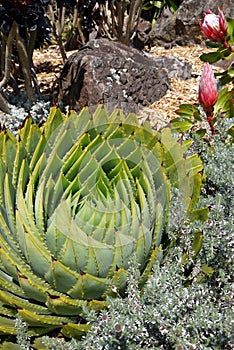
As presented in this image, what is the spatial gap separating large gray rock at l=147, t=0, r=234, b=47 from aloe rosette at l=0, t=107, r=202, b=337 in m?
4.43

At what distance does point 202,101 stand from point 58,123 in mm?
778

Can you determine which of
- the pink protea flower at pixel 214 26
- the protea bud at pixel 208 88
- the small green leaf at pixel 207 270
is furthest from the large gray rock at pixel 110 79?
the small green leaf at pixel 207 270

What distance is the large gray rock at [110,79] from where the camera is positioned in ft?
14.5

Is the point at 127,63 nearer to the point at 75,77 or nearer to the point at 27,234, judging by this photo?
the point at 75,77

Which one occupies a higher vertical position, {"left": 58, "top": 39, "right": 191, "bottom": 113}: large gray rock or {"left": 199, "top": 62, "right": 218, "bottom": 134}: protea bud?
{"left": 199, "top": 62, "right": 218, "bottom": 134}: protea bud

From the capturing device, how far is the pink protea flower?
3006mm

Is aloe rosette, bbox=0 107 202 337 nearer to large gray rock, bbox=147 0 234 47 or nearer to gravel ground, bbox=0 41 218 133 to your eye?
gravel ground, bbox=0 41 218 133

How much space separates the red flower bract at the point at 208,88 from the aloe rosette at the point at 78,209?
0.40 m

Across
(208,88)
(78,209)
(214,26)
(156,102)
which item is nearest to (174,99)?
(156,102)

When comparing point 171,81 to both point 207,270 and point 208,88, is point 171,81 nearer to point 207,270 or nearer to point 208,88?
point 208,88

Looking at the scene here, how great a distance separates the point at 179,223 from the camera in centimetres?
201

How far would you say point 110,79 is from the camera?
4473 millimetres

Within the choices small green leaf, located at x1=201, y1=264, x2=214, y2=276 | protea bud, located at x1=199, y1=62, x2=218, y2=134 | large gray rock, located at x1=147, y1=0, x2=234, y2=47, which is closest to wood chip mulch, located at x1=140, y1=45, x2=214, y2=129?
large gray rock, located at x1=147, y1=0, x2=234, y2=47

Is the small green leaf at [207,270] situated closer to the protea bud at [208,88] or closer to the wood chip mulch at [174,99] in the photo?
the protea bud at [208,88]
